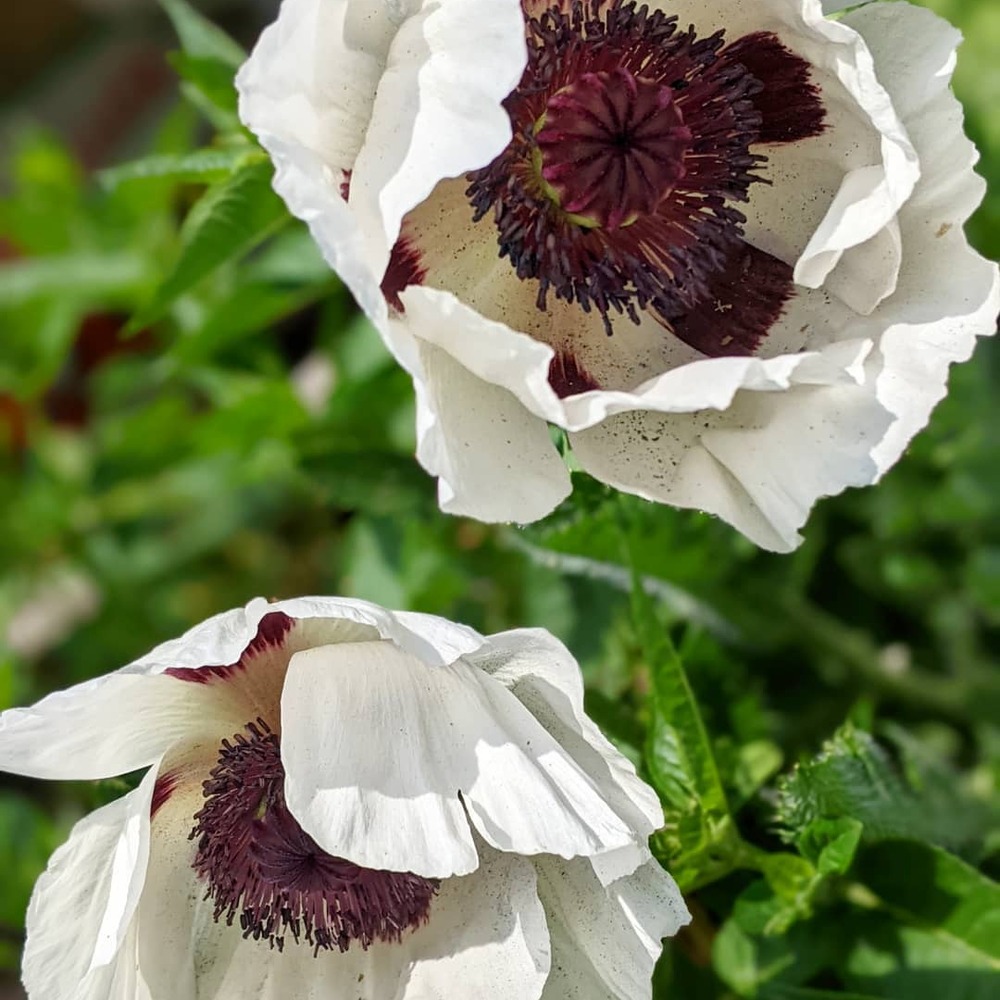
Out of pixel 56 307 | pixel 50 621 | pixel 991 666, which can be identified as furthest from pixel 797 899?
pixel 50 621

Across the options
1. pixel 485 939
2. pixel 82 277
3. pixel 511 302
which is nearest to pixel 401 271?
pixel 511 302

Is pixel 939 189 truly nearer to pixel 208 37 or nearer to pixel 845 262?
pixel 845 262

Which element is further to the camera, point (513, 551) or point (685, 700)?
point (513, 551)

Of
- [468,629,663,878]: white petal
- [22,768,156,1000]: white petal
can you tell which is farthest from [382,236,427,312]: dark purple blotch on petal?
[22,768,156,1000]: white petal

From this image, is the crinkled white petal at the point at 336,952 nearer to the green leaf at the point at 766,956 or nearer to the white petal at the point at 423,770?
the white petal at the point at 423,770

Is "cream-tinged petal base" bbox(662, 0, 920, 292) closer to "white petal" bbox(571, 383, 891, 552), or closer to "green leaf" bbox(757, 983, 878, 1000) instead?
"white petal" bbox(571, 383, 891, 552)

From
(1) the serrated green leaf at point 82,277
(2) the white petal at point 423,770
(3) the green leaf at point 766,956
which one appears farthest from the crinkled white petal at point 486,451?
(1) the serrated green leaf at point 82,277
